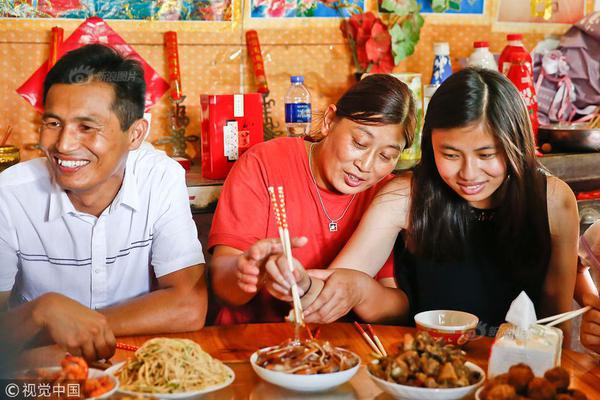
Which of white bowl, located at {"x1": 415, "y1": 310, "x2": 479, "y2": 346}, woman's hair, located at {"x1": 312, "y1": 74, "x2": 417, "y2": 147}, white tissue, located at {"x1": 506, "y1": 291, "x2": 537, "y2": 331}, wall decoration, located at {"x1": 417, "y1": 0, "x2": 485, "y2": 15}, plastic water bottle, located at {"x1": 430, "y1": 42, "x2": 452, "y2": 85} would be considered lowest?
white bowl, located at {"x1": 415, "y1": 310, "x2": 479, "y2": 346}

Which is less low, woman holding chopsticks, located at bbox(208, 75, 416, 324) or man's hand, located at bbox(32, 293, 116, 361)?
woman holding chopsticks, located at bbox(208, 75, 416, 324)

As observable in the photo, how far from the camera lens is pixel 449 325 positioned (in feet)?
5.25

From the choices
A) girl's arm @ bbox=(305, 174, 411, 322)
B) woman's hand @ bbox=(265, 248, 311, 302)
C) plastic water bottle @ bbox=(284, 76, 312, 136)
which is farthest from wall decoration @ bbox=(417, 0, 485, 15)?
woman's hand @ bbox=(265, 248, 311, 302)

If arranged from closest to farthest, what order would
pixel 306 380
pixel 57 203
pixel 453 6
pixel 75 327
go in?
pixel 306 380, pixel 75 327, pixel 57 203, pixel 453 6

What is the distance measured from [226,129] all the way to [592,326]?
1.46 metres

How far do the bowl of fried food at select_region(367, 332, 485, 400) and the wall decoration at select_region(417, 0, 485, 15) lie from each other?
2253 mm

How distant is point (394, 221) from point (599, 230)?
1.74 feet

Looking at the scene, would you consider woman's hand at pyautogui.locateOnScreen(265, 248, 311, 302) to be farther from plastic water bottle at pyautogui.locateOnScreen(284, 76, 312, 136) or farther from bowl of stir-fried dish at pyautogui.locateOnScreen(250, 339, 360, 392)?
plastic water bottle at pyautogui.locateOnScreen(284, 76, 312, 136)

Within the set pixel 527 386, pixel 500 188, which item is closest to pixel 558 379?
pixel 527 386

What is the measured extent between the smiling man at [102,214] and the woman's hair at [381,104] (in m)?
0.48

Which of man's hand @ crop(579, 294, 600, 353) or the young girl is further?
the young girl

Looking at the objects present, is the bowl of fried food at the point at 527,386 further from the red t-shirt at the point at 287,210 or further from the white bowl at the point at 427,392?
the red t-shirt at the point at 287,210

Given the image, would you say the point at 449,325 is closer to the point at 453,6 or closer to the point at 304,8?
the point at 304,8

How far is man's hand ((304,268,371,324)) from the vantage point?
1.67 m
